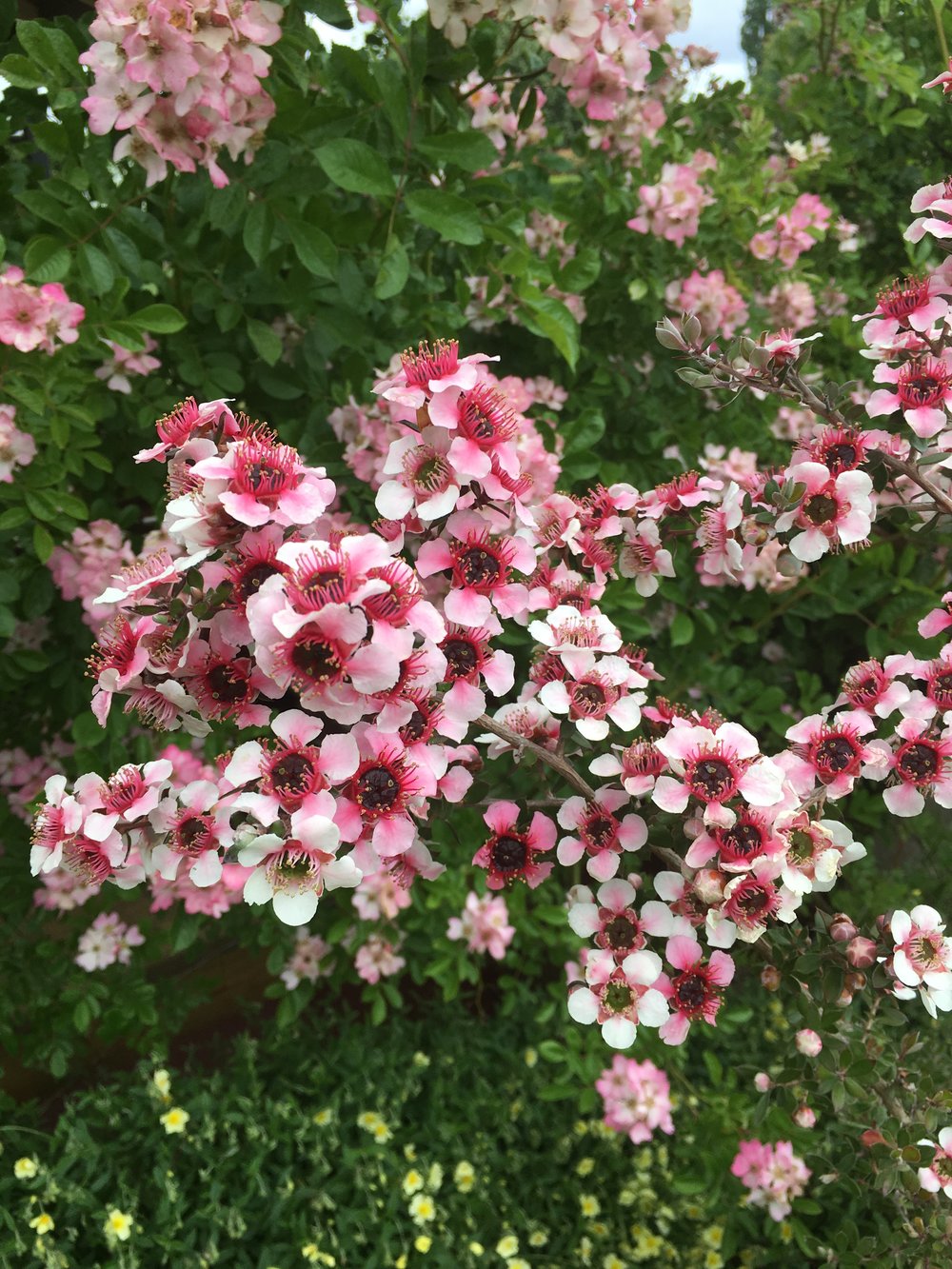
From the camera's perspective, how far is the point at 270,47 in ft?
3.52

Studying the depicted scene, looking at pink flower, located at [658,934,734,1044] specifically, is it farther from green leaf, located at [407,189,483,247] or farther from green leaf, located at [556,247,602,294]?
green leaf, located at [556,247,602,294]

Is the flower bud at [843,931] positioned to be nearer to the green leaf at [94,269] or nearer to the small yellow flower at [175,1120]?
the green leaf at [94,269]

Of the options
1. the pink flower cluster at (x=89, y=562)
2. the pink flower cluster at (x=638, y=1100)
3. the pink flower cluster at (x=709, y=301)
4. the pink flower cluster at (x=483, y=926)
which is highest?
the pink flower cluster at (x=709, y=301)

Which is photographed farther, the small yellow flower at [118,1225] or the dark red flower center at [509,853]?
the small yellow flower at [118,1225]

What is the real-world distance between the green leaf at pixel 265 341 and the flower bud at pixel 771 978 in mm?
1025

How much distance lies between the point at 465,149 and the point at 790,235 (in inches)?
41.6

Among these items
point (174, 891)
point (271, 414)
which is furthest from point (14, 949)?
point (271, 414)

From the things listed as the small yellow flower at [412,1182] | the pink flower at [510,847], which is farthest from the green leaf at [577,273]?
the small yellow flower at [412,1182]

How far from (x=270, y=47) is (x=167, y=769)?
3.03ft

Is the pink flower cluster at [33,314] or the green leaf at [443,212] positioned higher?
the green leaf at [443,212]

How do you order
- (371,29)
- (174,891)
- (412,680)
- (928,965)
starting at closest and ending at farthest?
1. (412,680)
2. (928,965)
3. (174,891)
4. (371,29)

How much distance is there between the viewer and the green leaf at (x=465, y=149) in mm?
1096

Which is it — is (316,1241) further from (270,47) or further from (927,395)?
(270,47)

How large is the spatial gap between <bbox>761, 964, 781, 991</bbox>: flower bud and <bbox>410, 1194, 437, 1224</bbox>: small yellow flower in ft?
3.67
